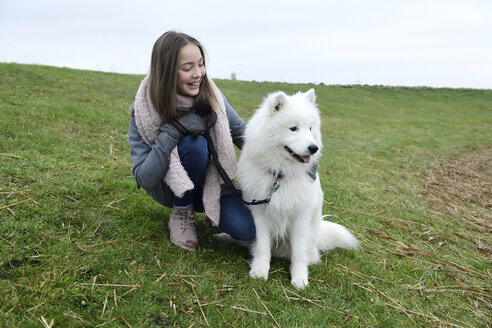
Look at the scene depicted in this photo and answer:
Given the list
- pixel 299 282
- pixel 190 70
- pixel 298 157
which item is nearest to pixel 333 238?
pixel 299 282

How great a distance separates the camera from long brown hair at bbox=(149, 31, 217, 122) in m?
2.41

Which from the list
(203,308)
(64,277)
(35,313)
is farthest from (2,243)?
(203,308)

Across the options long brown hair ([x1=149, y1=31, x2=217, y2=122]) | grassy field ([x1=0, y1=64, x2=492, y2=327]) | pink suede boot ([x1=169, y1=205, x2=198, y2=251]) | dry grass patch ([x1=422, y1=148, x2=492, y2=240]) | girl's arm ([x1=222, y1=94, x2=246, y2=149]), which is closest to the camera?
grassy field ([x1=0, y1=64, x2=492, y2=327])

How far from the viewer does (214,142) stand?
275 cm

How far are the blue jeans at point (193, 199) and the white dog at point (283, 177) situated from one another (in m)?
0.10

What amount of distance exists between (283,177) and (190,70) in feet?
3.53

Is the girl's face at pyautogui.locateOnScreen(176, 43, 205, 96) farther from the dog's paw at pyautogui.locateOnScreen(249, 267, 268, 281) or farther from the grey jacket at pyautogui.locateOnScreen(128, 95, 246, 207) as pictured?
the dog's paw at pyautogui.locateOnScreen(249, 267, 268, 281)

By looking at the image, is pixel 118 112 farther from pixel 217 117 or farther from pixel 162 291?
pixel 162 291

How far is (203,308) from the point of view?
6.88 feet

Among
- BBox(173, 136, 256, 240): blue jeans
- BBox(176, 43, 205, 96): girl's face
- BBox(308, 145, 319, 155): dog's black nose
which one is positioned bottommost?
BBox(173, 136, 256, 240): blue jeans

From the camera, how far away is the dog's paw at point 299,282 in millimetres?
2494

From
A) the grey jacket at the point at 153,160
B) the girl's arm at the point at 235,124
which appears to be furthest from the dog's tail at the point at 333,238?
the grey jacket at the point at 153,160

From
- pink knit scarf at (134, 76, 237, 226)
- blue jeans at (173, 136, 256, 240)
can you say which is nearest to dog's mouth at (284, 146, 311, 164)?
pink knit scarf at (134, 76, 237, 226)

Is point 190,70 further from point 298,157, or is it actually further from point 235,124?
point 298,157
